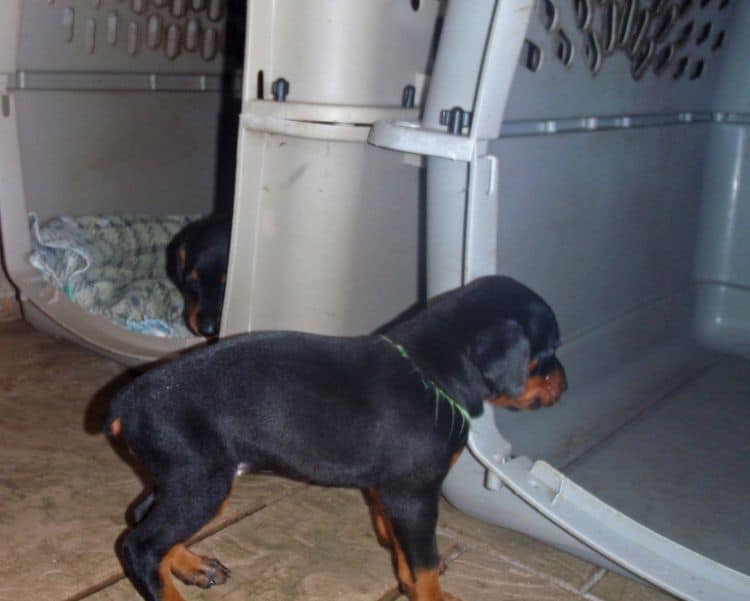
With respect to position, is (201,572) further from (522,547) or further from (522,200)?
(522,200)

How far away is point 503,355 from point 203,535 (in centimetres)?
71

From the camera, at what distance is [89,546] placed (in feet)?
5.51

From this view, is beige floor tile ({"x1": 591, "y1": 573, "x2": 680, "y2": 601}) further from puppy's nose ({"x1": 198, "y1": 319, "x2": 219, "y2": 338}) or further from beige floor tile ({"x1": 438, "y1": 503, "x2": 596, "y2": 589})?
puppy's nose ({"x1": 198, "y1": 319, "x2": 219, "y2": 338})

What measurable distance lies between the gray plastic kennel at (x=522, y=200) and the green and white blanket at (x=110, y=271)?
0.07 metres

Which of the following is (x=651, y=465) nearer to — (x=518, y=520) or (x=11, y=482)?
(x=518, y=520)

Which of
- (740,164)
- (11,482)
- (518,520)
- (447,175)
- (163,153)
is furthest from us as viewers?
(163,153)

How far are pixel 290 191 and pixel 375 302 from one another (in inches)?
11.9

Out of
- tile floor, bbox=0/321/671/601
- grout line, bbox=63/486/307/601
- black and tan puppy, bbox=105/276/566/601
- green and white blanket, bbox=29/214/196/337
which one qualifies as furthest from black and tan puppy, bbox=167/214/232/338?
black and tan puppy, bbox=105/276/566/601

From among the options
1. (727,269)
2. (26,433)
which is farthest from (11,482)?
(727,269)

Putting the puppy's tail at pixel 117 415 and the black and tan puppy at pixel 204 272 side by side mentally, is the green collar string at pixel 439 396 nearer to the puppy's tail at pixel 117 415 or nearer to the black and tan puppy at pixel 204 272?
the puppy's tail at pixel 117 415

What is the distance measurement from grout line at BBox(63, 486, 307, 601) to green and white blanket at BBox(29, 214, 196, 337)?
Result: 2.15 feet

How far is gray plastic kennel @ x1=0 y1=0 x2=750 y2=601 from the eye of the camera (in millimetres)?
1615

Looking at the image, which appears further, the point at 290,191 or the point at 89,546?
the point at 290,191

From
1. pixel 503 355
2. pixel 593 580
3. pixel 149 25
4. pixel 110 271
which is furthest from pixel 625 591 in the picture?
pixel 149 25
